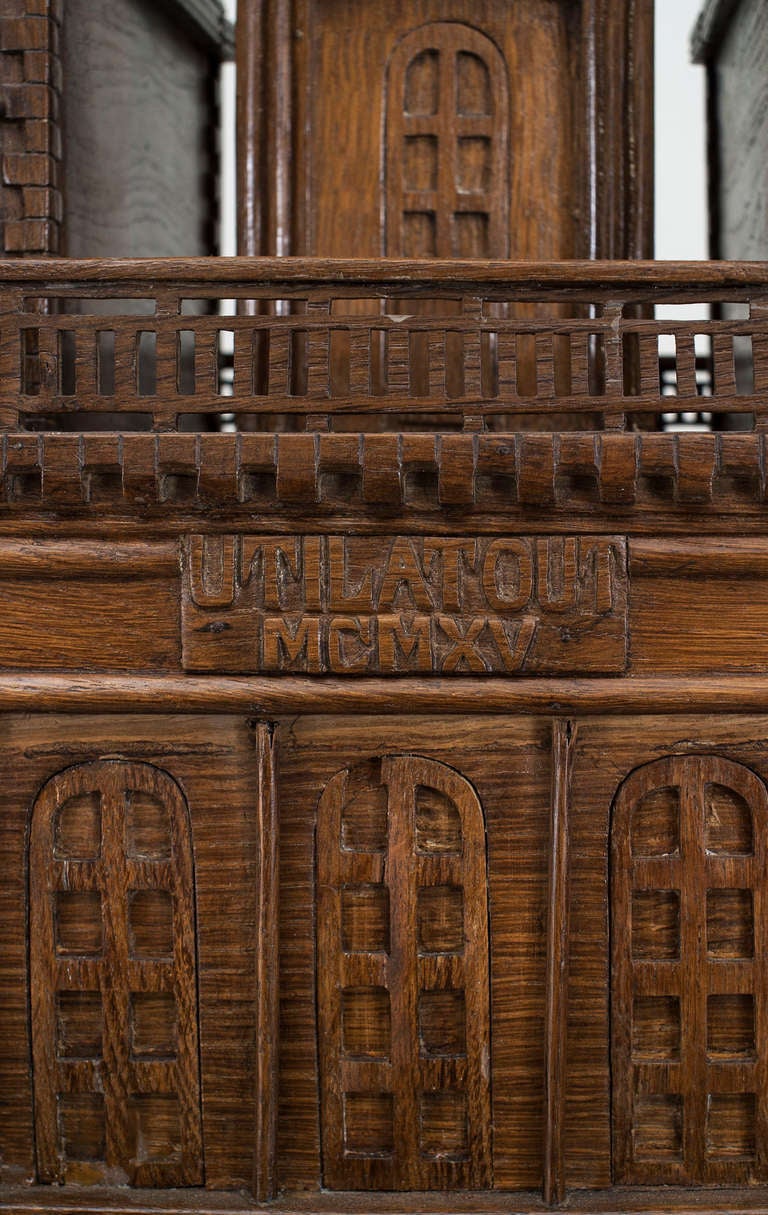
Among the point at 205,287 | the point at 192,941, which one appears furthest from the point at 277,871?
the point at 205,287

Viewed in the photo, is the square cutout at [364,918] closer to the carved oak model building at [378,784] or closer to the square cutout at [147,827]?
the carved oak model building at [378,784]

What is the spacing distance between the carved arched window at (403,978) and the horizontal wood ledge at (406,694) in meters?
0.13

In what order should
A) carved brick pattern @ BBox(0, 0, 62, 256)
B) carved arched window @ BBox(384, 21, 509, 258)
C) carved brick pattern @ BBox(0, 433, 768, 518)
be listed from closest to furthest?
1. carved brick pattern @ BBox(0, 433, 768, 518)
2. carved brick pattern @ BBox(0, 0, 62, 256)
3. carved arched window @ BBox(384, 21, 509, 258)

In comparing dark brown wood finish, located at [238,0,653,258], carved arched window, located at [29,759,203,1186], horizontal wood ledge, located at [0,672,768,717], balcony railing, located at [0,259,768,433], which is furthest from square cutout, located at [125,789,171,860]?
dark brown wood finish, located at [238,0,653,258]

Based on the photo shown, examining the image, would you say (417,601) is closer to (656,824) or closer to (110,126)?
(656,824)

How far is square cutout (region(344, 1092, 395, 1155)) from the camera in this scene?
5.82ft

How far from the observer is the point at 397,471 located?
1.67 metres

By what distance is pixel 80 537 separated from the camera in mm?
1748

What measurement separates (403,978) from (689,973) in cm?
51

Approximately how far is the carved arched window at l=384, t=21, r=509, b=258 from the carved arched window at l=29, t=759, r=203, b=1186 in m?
1.35

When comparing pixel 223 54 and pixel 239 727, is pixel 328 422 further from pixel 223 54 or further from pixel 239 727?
pixel 223 54

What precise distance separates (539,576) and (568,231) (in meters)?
0.97

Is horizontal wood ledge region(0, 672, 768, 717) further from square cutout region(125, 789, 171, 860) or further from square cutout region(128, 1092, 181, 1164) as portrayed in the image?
square cutout region(128, 1092, 181, 1164)

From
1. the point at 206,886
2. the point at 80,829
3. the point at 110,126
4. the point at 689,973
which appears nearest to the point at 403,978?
the point at 206,886
